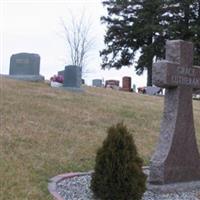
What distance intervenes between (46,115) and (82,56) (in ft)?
117

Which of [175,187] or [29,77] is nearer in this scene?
[175,187]

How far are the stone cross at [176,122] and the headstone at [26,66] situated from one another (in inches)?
533

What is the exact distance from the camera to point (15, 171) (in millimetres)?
7480

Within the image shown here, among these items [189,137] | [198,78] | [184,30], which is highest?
[184,30]

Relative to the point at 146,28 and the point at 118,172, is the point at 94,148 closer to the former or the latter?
the point at 118,172

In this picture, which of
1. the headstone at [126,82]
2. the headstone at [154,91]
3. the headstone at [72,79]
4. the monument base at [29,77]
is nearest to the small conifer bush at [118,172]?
the headstone at [72,79]

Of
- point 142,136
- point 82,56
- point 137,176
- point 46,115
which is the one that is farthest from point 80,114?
point 82,56

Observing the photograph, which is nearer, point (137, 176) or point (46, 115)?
point (137, 176)

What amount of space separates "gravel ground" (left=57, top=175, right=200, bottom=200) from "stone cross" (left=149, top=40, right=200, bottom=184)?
357mm

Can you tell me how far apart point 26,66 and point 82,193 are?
15350mm

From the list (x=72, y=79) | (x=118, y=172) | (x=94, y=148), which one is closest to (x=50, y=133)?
(x=94, y=148)

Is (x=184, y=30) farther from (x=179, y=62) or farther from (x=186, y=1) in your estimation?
(x=179, y=62)

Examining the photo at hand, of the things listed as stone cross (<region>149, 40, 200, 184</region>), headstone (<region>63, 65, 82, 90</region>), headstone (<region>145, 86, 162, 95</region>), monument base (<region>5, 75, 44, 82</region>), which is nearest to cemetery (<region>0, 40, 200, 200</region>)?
stone cross (<region>149, 40, 200, 184</region>)

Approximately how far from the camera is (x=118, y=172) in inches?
264
